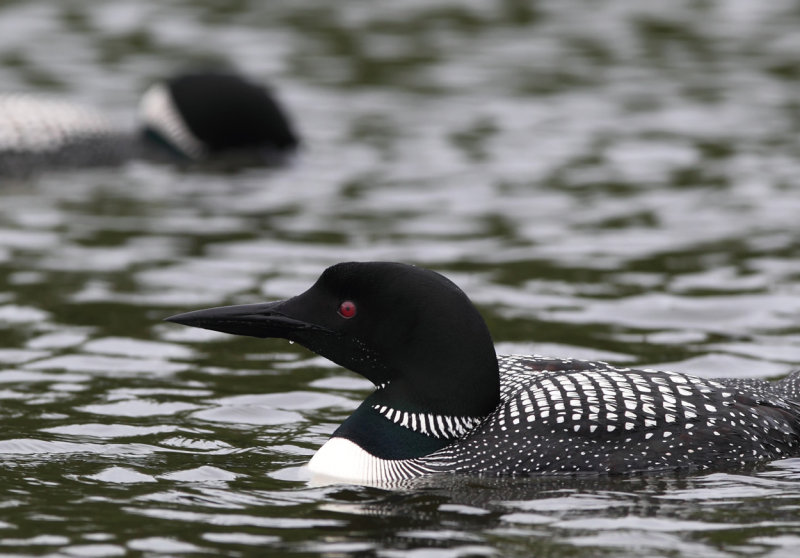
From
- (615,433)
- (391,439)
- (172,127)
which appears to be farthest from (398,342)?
(172,127)

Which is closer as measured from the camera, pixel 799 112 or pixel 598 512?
pixel 598 512

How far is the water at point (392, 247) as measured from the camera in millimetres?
4664

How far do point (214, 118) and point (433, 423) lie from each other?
7.05 m

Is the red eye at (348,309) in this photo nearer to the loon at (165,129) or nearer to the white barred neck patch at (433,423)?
the white barred neck patch at (433,423)

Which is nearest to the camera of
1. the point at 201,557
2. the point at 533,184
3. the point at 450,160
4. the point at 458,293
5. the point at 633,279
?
the point at 201,557

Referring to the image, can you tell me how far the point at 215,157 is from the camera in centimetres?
1172

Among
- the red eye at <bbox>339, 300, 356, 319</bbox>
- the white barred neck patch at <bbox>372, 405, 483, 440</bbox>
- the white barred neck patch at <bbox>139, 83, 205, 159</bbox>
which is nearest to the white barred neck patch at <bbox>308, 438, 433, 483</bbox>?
the white barred neck patch at <bbox>372, 405, 483, 440</bbox>

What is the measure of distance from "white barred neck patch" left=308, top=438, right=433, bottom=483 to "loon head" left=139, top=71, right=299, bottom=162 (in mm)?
6689

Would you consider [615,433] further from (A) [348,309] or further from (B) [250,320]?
(B) [250,320]

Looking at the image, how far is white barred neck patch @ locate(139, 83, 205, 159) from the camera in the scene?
11.6 m

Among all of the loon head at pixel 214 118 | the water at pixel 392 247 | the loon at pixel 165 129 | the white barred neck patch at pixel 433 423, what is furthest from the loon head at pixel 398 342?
the loon head at pixel 214 118

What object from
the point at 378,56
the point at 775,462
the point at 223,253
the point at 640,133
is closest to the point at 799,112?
the point at 640,133

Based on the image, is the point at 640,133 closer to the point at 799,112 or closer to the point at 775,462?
the point at 799,112

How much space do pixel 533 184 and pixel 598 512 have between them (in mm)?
5762
